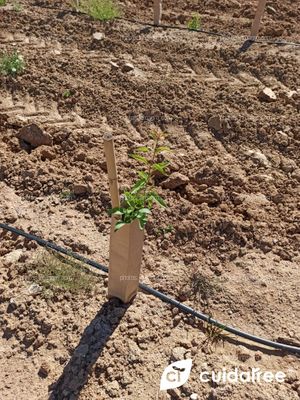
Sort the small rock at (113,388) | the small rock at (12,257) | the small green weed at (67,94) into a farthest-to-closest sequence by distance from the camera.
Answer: the small green weed at (67,94), the small rock at (12,257), the small rock at (113,388)

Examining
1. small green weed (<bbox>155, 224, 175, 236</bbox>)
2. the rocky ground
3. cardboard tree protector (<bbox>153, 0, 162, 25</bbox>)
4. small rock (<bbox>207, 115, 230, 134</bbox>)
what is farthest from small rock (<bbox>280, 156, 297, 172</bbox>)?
cardboard tree protector (<bbox>153, 0, 162, 25</bbox>)

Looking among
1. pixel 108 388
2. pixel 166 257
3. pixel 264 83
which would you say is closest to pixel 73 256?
pixel 166 257

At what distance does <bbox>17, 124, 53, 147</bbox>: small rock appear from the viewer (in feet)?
12.5

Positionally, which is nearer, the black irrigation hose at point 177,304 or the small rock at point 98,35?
the black irrigation hose at point 177,304

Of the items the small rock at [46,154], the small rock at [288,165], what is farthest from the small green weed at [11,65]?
the small rock at [288,165]

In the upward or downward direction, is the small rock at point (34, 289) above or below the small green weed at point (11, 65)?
below

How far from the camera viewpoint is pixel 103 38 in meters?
5.26

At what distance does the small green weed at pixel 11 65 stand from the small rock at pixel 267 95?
8.15 ft

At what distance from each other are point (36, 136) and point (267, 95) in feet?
7.62

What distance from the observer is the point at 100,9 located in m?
5.66

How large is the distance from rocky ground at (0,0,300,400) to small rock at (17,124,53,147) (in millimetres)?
18

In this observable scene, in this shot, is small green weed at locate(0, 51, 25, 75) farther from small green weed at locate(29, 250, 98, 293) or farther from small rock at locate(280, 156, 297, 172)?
small rock at locate(280, 156, 297, 172)

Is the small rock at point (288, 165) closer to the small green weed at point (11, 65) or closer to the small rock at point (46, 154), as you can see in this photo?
the small rock at point (46, 154)

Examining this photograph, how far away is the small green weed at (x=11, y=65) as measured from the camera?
14.9 feet
